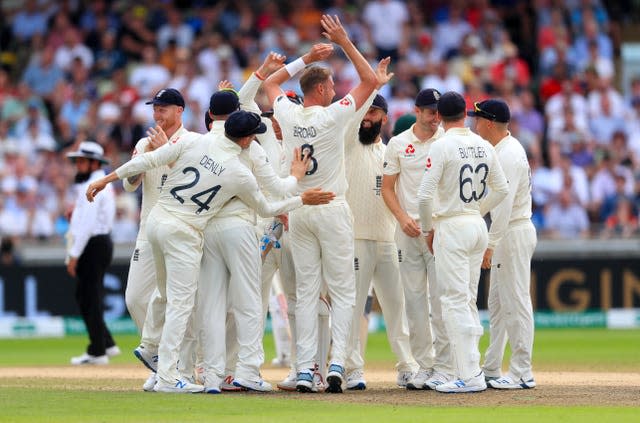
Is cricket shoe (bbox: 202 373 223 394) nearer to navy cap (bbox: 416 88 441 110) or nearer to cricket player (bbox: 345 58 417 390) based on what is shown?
cricket player (bbox: 345 58 417 390)

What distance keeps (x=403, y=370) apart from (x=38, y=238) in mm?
9901

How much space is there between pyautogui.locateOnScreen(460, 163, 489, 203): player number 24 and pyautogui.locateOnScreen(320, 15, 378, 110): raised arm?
3.32 feet

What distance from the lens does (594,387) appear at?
11.5 m

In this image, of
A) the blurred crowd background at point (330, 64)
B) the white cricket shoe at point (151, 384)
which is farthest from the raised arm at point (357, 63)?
the blurred crowd background at point (330, 64)

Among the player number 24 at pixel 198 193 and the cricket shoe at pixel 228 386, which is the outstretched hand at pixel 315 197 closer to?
the player number 24 at pixel 198 193

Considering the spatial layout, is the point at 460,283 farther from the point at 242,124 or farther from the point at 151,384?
the point at 151,384

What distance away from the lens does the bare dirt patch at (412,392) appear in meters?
10.2

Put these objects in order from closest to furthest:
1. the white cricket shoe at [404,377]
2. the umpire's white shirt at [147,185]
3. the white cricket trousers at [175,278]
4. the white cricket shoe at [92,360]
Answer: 1. the white cricket trousers at [175,278]
2. the umpire's white shirt at [147,185]
3. the white cricket shoe at [404,377]
4. the white cricket shoe at [92,360]

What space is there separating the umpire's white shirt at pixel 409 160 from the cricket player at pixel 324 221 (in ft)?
1.94

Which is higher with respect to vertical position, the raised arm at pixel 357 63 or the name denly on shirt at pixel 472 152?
the raised arm at pixel 357 63

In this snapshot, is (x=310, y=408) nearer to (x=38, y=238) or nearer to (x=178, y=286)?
(x=178, y=286)

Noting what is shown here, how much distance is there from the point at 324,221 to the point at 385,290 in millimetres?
1129


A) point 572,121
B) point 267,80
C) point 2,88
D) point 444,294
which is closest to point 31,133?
point 2,88

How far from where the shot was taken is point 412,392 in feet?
36.5
